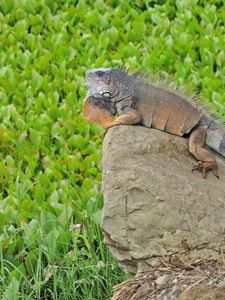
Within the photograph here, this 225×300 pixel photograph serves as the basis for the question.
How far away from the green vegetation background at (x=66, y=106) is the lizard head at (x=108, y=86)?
927 mm

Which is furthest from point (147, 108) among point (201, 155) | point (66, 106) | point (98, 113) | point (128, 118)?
point (66, 106)

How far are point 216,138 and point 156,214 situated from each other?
2.12 feet

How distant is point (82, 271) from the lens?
17.9ft

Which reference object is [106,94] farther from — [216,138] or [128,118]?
[216,138]

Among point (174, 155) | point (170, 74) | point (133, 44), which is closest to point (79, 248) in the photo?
point (174, 155)

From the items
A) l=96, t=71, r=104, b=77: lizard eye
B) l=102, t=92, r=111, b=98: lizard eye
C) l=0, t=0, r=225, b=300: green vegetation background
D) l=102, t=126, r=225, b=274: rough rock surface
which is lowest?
l=0, t=0, r=225, b=300: green vegetation background

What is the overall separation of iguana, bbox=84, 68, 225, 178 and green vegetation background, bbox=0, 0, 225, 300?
0.88 m

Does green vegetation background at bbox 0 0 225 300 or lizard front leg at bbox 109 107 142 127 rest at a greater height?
lizard front leg at bbox 109 107 142 127

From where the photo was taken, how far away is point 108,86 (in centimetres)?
508

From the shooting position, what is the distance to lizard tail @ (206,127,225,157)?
509cm

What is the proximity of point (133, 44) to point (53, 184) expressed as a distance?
244 cm

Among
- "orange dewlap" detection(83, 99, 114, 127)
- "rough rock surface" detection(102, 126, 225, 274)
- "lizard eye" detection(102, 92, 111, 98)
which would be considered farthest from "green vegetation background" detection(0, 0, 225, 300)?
"lizard eye" detection(102, 92, 111, 98)

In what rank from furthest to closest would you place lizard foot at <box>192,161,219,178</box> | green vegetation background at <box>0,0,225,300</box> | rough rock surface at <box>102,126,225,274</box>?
1. green vegetation background at <box>0,0,225,300</box>
2. lizard foot at <box>192,161,219,178</box>
3. rough rock surface at <box>102,126,225,274</box>

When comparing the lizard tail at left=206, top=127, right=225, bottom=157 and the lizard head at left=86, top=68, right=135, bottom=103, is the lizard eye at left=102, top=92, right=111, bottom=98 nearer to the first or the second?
the lizard head at left=86, top=68, right=135, bottom=103
